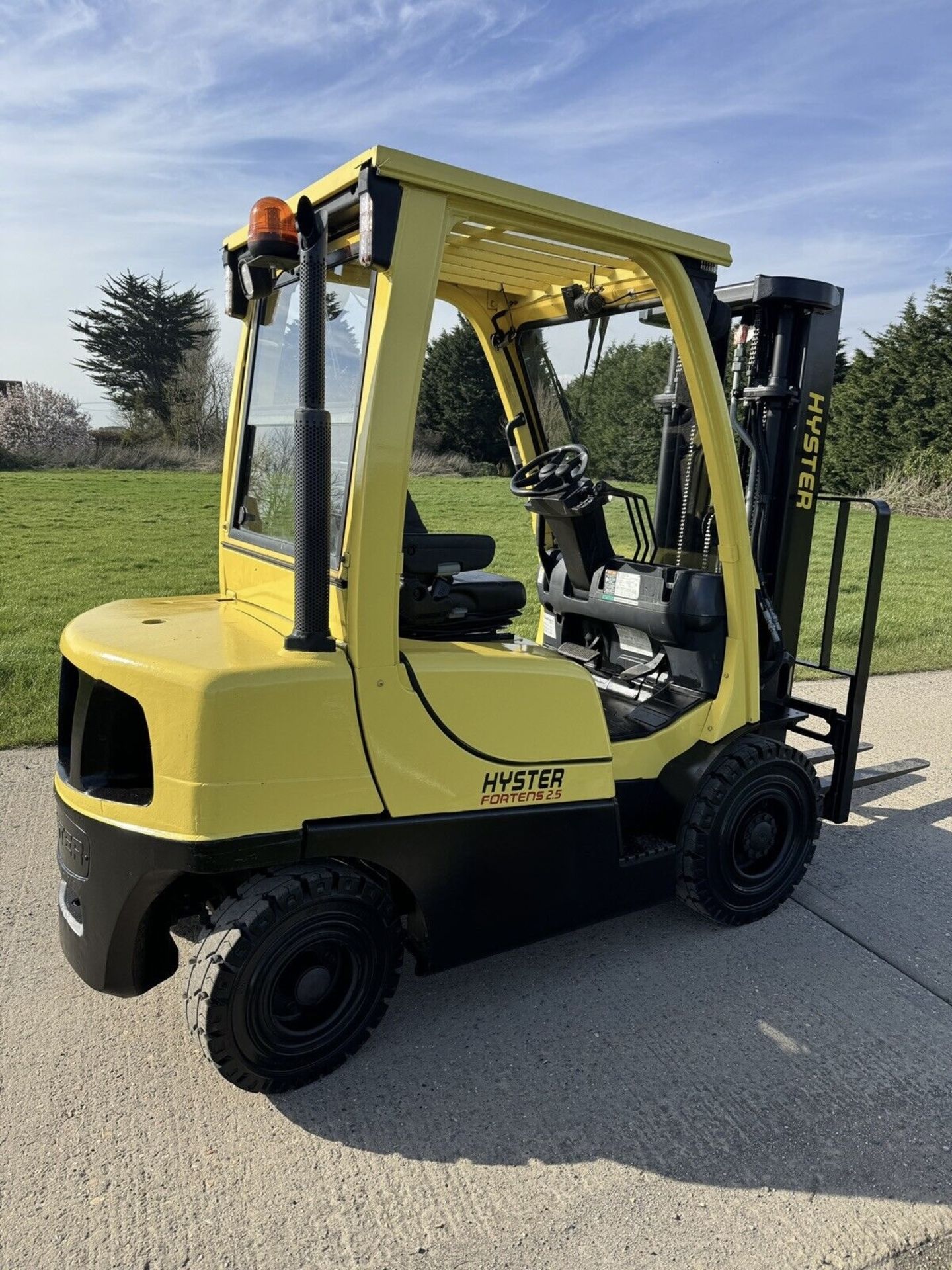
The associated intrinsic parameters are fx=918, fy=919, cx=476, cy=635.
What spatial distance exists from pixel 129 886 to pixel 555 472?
7.35ft

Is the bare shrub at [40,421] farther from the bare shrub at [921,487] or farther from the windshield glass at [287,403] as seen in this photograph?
the windshield glass at [287,403]

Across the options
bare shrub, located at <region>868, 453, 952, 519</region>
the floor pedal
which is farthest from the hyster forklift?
bare shrub, located at <region>868, 453, 952, 519</region>

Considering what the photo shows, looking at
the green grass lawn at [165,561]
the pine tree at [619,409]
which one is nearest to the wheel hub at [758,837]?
the green grass lawn at [165,561]

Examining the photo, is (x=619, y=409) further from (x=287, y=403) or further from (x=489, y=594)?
(x=287, y=403)

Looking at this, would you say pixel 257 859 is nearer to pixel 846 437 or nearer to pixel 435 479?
pixel 435 479

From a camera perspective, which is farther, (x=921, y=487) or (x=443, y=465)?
(x=921, y=487)

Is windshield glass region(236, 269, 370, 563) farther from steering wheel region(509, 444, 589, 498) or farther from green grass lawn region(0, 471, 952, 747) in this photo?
steering wheel region(509, 444, 589, 498)

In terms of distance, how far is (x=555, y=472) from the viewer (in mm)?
3760

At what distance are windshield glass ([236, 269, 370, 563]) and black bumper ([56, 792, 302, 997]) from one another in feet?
2.74

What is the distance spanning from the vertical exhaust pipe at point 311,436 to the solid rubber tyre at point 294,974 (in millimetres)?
803

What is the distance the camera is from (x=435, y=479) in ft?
12.8

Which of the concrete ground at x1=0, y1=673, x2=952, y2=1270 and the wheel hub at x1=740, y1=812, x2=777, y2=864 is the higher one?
the wheel hub at x1=740, y1=812, x2=777, y2=864

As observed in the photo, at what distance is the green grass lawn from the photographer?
19.4ft

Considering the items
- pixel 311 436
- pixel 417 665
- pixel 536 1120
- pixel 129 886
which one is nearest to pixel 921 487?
pixel 417 665
